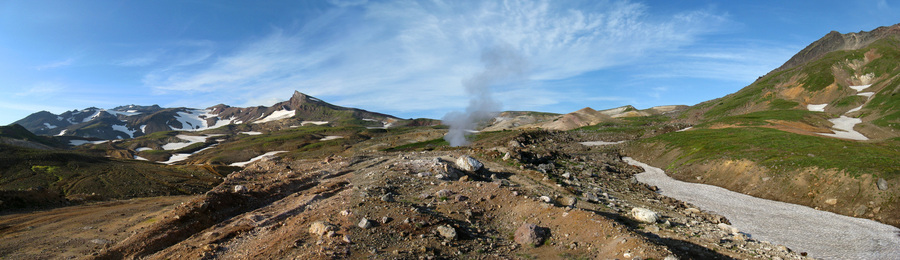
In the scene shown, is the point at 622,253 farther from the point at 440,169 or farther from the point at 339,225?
the point at 440,169

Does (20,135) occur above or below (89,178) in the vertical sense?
above

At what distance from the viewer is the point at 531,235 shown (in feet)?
53.4

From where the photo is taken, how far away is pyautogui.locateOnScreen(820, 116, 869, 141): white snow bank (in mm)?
59731

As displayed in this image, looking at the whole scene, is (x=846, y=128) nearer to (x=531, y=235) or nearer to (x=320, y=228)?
(x=531, y=235)

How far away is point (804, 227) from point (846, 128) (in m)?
71.8

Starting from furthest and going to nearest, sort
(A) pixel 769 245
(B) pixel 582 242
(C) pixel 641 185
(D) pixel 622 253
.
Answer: (C) pixel 641 185 → (A) pixel 769 245 → (B) pixel 582 242 → (D) pixel 622 253

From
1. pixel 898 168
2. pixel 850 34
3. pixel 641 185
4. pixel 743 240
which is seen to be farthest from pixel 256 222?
pixel 850 34

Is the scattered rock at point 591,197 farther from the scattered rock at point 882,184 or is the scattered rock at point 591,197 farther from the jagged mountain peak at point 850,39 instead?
the jagged mountain peak at point 850,39

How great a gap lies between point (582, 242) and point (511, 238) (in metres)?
3.11

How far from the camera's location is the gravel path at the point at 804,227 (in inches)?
777

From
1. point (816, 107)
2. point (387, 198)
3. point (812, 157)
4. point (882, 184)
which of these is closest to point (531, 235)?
point (387, 198)

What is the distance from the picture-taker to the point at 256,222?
19406 millimetres

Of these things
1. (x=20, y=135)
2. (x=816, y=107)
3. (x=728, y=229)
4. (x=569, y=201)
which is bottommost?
(x=728, y=229)

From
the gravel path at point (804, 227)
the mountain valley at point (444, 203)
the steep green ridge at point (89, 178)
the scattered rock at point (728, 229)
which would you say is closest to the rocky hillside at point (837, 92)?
the mountain valley at point (444, 203)
